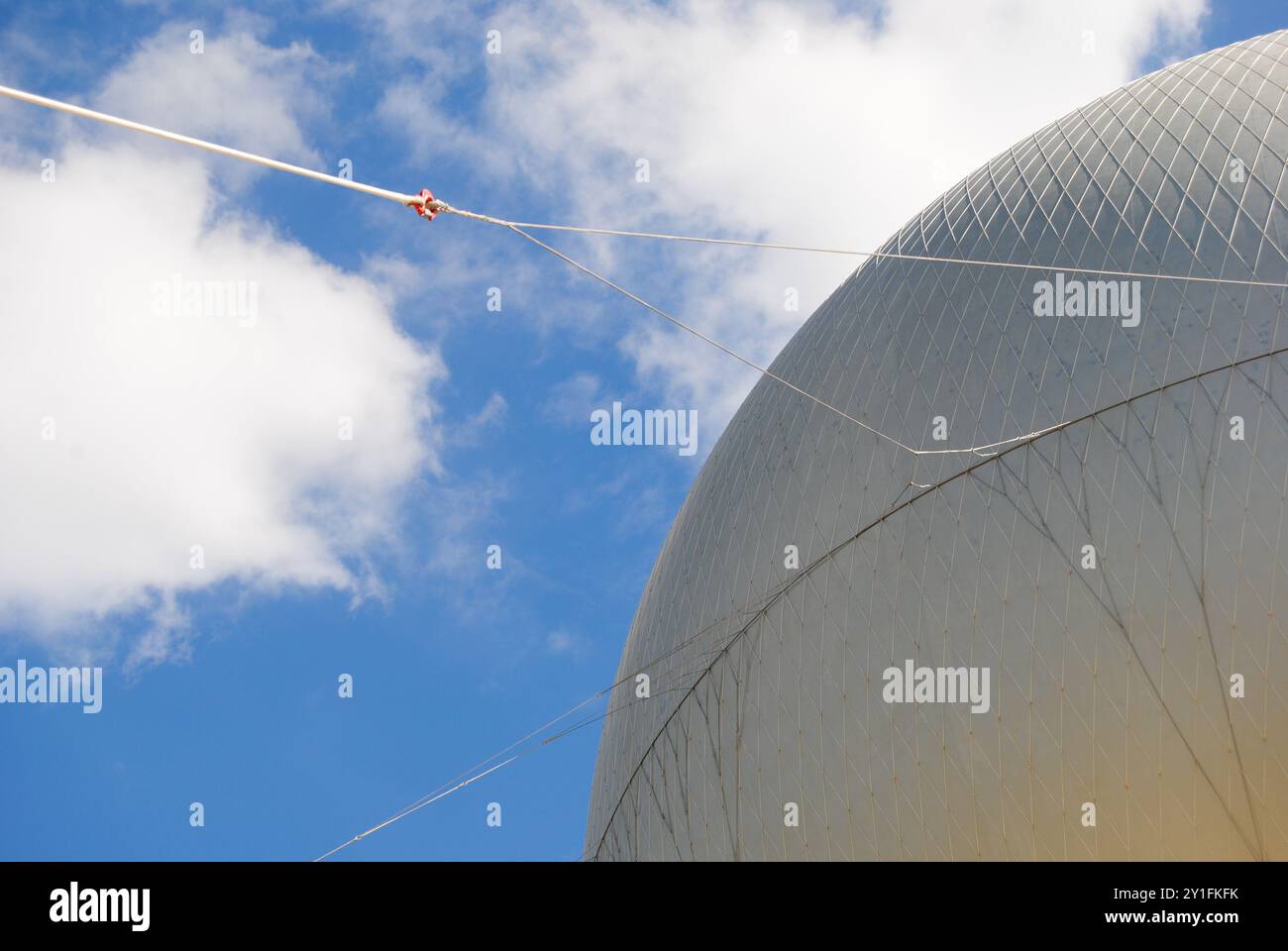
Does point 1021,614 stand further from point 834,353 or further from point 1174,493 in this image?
point 834,353

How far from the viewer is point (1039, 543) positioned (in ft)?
75.8

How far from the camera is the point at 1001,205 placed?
29078 millimetres

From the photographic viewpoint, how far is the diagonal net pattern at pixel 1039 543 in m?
21.0

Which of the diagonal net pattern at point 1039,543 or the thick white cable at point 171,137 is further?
the diagonal net pattern at point 1039,543

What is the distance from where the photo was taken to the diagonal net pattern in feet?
68.8

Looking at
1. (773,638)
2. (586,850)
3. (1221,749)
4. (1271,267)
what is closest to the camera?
(1221,749)

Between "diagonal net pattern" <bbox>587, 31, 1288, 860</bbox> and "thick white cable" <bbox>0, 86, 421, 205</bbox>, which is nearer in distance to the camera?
"thick white cable" <bbox>0, 86, 421, 205</bbox>

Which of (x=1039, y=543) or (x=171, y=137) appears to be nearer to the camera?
(x=171, y=137)

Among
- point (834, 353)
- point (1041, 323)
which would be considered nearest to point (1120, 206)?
point (1041, 323)
